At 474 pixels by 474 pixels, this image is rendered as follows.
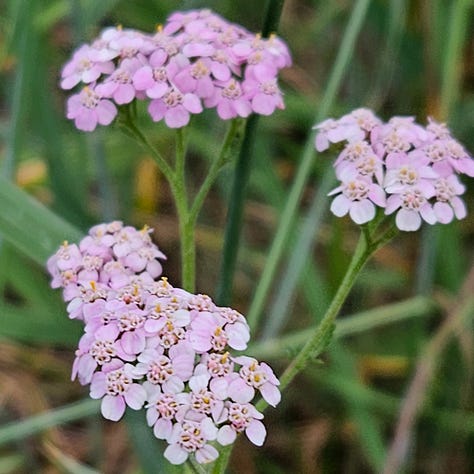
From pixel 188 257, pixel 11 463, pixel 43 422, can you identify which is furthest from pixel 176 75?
pixel 11 463

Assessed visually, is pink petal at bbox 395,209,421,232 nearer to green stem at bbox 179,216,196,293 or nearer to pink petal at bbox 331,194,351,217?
pink petal at bbox 331,194,351,217

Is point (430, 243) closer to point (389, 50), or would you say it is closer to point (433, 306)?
point (433, 306)

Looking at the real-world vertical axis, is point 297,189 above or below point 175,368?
above

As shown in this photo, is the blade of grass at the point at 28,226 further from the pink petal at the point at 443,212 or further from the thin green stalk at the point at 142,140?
the pink petal at the point at 443,212

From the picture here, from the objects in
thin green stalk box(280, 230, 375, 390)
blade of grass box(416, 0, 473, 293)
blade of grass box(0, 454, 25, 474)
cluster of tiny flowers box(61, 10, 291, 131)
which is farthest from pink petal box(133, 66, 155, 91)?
blade of grass box(0, 454, 25, 474)

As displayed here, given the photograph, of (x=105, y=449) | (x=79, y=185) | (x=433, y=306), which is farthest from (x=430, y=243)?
(x=105, y=449)

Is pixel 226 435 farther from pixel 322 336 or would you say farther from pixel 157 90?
pixel 157 90
